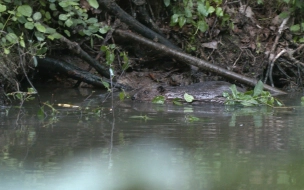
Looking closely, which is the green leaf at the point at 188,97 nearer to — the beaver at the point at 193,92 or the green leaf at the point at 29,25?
the beaver at the point at 193,92

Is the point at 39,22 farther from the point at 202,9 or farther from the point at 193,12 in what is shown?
the point at 193,12

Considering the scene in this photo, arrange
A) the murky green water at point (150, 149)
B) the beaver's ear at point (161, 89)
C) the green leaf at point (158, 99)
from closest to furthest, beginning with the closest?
the murky green water at point (150, 149) → the green leaf at point (158, 99) → the beaver's ear at point (161, 89)

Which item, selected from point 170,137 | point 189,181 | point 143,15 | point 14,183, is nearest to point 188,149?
point 170,137

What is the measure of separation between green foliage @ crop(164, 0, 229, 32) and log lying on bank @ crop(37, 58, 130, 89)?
1.06 meters

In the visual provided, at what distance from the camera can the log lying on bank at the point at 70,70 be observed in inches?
239

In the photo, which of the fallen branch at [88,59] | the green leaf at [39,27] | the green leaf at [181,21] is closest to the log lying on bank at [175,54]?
the green leaf at [181,21]

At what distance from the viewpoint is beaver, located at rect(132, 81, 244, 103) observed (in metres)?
5.22

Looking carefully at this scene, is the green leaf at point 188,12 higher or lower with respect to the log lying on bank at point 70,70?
higher

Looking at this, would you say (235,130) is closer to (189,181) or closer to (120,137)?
(120,137)

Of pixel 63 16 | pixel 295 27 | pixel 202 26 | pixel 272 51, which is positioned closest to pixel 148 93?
pixel 63 16

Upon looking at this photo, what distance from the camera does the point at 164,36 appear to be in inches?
268

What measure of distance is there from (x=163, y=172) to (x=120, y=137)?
0.87 meters

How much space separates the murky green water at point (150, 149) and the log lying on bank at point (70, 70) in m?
1.68

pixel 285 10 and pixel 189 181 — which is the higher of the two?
pixel 285 10
